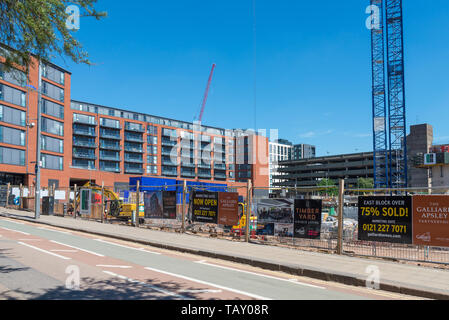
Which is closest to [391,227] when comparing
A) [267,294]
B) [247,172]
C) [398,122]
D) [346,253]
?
[346,253]

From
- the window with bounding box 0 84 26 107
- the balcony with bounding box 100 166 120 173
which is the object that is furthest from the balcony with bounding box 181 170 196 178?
the window with bounding box 0 84 26 107

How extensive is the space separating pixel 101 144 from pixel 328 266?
93.0 metres

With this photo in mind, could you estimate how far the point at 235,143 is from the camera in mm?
138000

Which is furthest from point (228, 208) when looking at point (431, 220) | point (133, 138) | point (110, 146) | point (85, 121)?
point (133, 138)

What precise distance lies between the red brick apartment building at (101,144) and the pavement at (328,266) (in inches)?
288

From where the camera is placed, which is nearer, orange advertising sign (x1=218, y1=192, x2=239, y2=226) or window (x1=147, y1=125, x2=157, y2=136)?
orange advertising sign (x1=218, y1=192, x2=239, y2=226)

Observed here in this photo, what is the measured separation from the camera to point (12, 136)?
57.3 metres

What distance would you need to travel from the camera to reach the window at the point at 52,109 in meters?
63.9

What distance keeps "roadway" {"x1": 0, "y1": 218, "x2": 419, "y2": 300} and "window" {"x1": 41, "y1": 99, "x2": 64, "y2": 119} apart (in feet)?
191

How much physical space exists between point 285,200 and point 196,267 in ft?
15.1

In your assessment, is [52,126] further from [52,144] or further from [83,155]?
[83,155]

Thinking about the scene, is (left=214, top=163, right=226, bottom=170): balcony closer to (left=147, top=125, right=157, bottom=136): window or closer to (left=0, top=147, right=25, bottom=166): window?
(left=147, top=125, right=157, bottom=136): window

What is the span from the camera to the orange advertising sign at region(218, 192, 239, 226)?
14945mm

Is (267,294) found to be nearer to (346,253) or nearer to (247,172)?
(346,253)
